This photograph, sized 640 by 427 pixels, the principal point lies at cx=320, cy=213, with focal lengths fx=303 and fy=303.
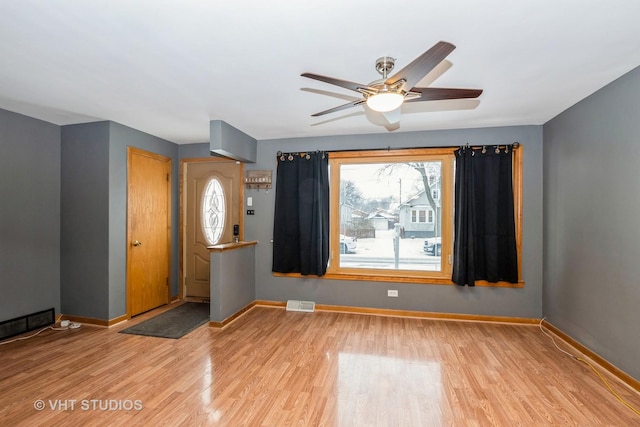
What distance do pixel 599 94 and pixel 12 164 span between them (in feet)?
19.5

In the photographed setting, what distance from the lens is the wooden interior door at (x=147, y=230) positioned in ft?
13.1

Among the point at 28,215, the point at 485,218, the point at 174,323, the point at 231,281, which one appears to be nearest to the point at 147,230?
the point at 28,215

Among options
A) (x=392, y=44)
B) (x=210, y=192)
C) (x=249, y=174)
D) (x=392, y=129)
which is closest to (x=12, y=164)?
(x=210, y=192)

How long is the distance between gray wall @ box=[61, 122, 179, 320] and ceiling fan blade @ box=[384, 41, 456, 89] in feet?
11.5

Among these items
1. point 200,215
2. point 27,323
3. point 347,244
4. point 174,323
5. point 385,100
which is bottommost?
point 174,323

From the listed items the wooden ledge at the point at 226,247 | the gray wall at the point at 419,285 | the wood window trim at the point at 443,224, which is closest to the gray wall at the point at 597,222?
the gray wall at the point at 419,285

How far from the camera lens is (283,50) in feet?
6.79

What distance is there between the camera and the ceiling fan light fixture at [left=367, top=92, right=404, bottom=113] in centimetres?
200

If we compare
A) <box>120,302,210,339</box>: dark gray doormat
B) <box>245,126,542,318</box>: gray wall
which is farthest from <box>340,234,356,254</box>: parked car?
<box>120,302,210,339</box>: dark gray doormat

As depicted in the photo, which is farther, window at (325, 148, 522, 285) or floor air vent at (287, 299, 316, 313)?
floor air vent at (287, 299, 316, 313)

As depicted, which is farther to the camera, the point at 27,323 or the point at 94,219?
the point at 94,219

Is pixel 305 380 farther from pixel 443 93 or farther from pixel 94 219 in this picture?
pixel 94 219

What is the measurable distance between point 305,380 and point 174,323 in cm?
214

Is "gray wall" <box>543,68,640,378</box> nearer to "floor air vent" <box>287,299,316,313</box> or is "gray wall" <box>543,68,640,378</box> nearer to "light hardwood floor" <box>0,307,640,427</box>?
"light hardwood floor" <box>0,307,640,427</box>
